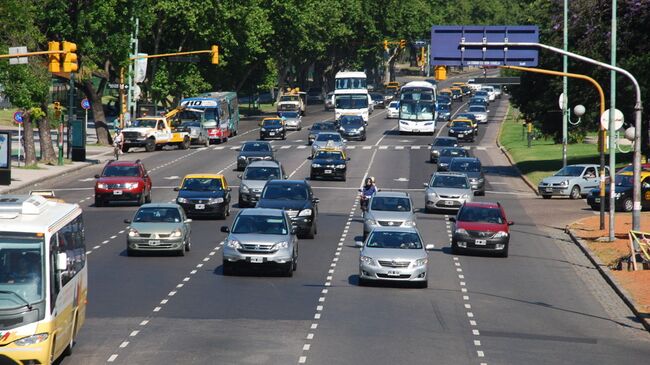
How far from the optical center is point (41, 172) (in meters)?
62.1

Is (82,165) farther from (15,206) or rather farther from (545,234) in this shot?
(15,206)

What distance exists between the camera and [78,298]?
20.9 metres

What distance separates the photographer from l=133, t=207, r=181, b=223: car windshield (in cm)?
3531

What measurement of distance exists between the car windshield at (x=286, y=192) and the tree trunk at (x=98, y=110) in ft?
128

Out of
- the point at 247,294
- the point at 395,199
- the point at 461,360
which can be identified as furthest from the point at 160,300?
the point at 395,199

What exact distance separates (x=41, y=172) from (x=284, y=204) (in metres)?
26.0

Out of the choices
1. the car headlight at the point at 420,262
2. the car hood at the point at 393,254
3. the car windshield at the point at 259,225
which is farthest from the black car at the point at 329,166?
the car headlight at the point at 420,262

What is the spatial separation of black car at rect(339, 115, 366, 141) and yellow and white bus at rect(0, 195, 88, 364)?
6685cm

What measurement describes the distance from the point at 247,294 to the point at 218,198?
51.2ft

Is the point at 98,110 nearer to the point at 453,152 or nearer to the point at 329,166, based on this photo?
the point at 329,166

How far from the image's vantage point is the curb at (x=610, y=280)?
2671 cm

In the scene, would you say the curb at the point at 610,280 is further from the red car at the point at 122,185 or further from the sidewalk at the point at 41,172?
the sidewalk at the point at 41,172

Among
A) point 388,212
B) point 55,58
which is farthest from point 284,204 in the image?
point 55,58

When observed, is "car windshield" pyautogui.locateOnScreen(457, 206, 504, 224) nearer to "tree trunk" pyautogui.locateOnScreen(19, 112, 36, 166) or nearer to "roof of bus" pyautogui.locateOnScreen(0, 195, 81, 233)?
"roof of bus" pyautogui.locateOnScreen(0, 195, 81, 233)
